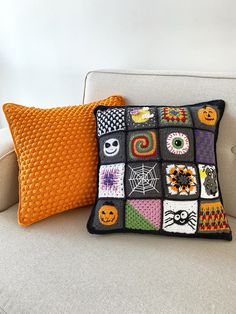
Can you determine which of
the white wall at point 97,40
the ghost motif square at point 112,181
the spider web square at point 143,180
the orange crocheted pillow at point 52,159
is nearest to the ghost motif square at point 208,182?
the spider web square at point 143,180

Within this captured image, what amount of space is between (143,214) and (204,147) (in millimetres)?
267

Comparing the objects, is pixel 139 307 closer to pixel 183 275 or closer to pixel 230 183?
pixel 183 275

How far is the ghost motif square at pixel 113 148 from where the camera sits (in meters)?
0.97

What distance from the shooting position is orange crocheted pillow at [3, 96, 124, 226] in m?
0.98

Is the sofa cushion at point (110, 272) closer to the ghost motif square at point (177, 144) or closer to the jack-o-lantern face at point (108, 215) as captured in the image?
the jack-o-lantern face at point (108, 215)

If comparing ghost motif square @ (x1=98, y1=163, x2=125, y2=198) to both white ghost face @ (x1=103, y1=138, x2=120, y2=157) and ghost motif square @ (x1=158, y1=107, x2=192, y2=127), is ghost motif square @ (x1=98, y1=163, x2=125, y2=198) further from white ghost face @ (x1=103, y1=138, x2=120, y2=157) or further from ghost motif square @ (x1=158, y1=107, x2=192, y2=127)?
ghost motif square @ (x1=158, y1=107, x2=192, y2=127)

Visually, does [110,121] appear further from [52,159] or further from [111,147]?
[52,159]

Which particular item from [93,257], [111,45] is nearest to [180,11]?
[111,45]

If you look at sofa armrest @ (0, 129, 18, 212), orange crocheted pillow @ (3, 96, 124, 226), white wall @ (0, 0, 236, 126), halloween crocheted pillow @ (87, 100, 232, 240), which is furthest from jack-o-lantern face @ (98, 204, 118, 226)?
white wall @ (0, 0, 236, 126)

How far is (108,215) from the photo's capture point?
94cm

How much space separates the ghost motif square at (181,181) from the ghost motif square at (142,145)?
2.2 inches

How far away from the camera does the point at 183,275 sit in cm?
80

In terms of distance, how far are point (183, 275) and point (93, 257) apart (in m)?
0.24

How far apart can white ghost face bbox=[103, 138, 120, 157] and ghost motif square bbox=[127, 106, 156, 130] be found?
63mm
